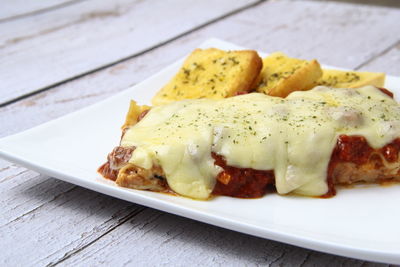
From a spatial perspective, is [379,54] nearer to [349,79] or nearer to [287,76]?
[349,79]

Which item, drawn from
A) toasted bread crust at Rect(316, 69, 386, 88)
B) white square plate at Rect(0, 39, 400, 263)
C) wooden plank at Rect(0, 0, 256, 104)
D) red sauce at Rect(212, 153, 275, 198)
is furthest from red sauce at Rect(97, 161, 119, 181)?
wooden plank at Rect(0, 0, 256, 104)

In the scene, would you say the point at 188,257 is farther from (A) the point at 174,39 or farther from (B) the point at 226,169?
(A) the point at 174,39

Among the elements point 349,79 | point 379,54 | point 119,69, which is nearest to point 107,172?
point 349,79

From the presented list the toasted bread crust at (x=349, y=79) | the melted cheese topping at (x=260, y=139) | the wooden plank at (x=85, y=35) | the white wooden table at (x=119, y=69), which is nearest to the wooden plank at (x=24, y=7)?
the white wooden table at (x=119, y=69)

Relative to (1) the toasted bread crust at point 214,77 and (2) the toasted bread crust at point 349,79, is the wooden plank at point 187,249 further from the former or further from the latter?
(2) the toasted bread crust at point 349,79

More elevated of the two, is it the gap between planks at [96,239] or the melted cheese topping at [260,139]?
the melted cheese topping at [260,139]

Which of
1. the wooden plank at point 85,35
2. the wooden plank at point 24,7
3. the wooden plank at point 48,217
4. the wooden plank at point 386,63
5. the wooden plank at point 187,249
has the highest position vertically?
the wooden plank at point 24,7
